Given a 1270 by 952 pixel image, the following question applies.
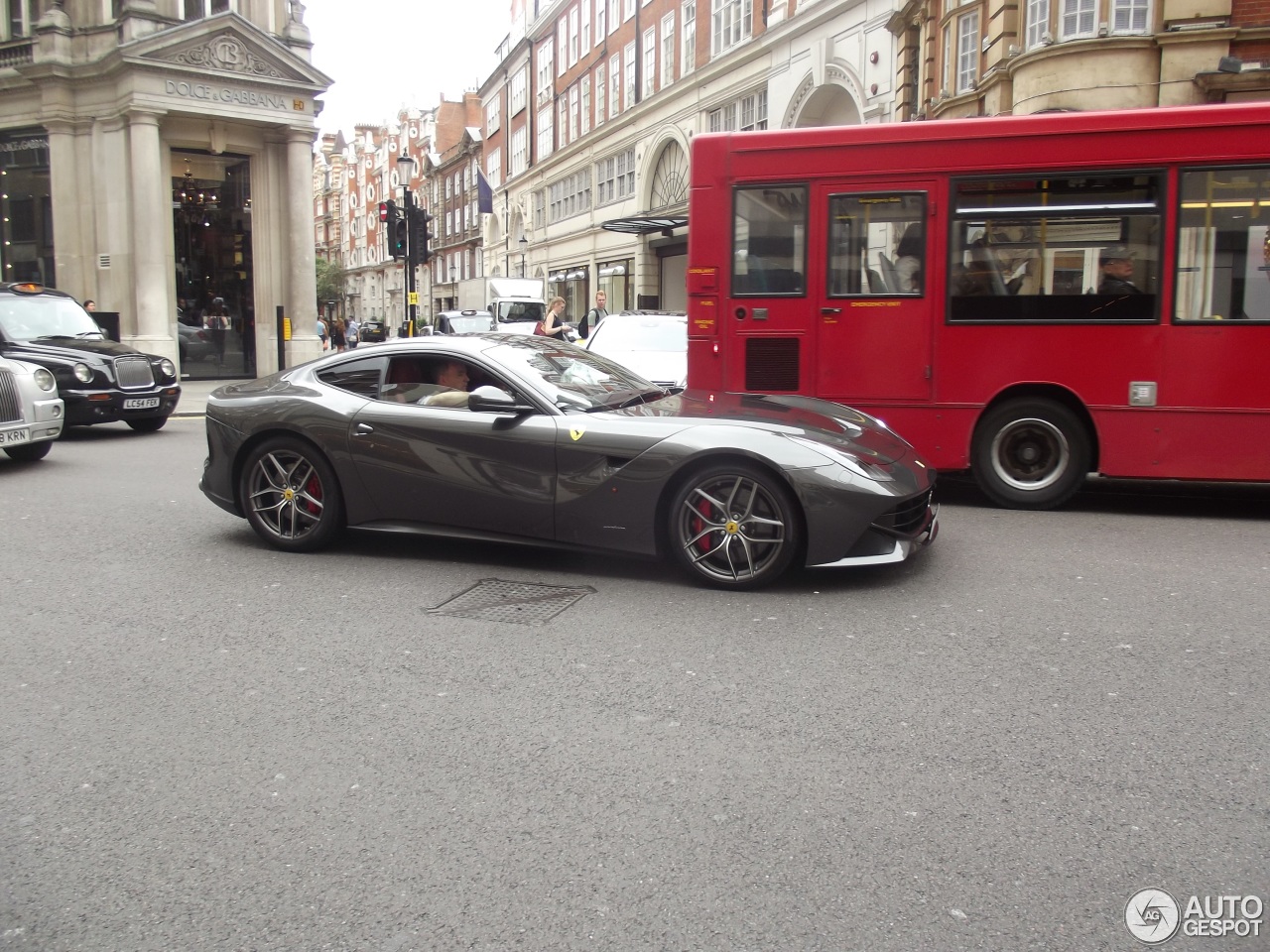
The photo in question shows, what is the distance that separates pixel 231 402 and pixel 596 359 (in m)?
2.39

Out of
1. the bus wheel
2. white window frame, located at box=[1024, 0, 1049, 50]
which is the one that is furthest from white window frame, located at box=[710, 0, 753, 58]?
the bus wheel

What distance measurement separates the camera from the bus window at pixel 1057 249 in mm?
7949

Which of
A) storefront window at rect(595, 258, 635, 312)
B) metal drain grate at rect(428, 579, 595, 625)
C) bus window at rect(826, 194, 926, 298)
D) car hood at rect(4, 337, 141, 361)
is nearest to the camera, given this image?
metal drain grate at rect(428, 579, 595, 625)

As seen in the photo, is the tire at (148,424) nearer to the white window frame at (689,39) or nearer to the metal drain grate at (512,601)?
the metal drain grate at (512,601)

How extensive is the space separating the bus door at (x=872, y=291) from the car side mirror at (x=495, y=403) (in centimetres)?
344

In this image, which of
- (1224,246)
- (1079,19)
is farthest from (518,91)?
(1224,246)

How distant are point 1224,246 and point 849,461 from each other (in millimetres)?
4237

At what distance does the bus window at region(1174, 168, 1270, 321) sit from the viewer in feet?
25.4

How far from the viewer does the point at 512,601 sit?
219 inches

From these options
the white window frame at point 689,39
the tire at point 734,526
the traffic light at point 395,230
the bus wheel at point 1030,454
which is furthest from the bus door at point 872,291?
the white window frame at point 689,39

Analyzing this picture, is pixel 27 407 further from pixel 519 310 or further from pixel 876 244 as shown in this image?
pixel 519 310

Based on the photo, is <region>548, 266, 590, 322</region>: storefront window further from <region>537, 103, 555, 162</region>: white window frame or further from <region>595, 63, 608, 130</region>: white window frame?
<region>537, 103, 555, 162</region>: white window frame

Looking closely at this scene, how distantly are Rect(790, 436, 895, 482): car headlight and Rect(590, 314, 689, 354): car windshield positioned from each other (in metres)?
6.99

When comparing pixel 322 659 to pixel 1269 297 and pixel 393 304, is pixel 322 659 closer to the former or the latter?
pixel 1269 297
